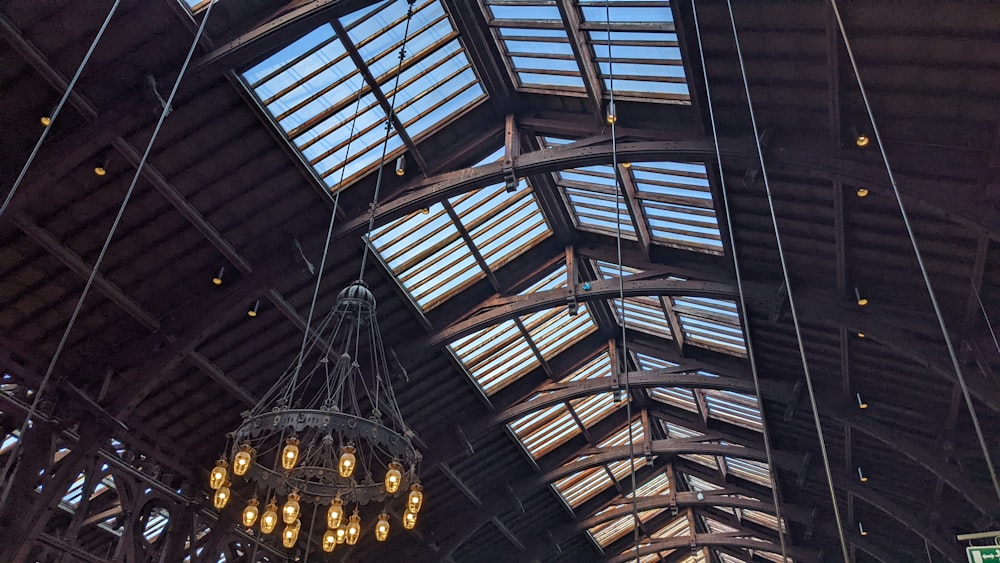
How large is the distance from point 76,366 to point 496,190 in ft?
27.1

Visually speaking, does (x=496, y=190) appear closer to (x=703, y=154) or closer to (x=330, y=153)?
(x=330, y=153)

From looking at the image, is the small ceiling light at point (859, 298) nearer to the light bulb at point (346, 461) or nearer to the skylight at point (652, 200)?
the skylight at point (652, 200)

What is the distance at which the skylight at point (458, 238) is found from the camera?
14.1 metres

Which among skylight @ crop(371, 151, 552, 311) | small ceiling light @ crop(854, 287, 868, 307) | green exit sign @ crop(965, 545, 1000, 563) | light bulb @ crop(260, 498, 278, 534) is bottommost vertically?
green exit sign @ crop(965, 545, 1000, 563)

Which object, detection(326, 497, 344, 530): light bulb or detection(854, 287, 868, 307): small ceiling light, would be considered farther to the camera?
detection(854, 287, 868, 307): small ceiling light

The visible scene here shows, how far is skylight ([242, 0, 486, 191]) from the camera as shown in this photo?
429 inches

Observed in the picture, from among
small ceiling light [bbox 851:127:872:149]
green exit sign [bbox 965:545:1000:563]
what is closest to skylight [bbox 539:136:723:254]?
small ceiling light [bbox 851:127:872:149]

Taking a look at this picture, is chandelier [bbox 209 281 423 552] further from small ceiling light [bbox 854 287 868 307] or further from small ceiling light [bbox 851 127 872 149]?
small ceiling light [bbox 854 287 868 307]

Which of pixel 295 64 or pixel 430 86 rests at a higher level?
pixel 430 86

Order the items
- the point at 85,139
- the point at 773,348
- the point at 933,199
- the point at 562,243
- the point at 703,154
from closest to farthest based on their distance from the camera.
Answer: the point at 933,199, the point at 85,139, the point at 703,154, the point at 773,348, the point at 562,243

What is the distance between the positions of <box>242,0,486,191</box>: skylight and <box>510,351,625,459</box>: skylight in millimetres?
9414

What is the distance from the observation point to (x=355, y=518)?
9.03 m

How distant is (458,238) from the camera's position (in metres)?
14.9

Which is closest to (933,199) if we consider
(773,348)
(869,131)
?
(869,131)
